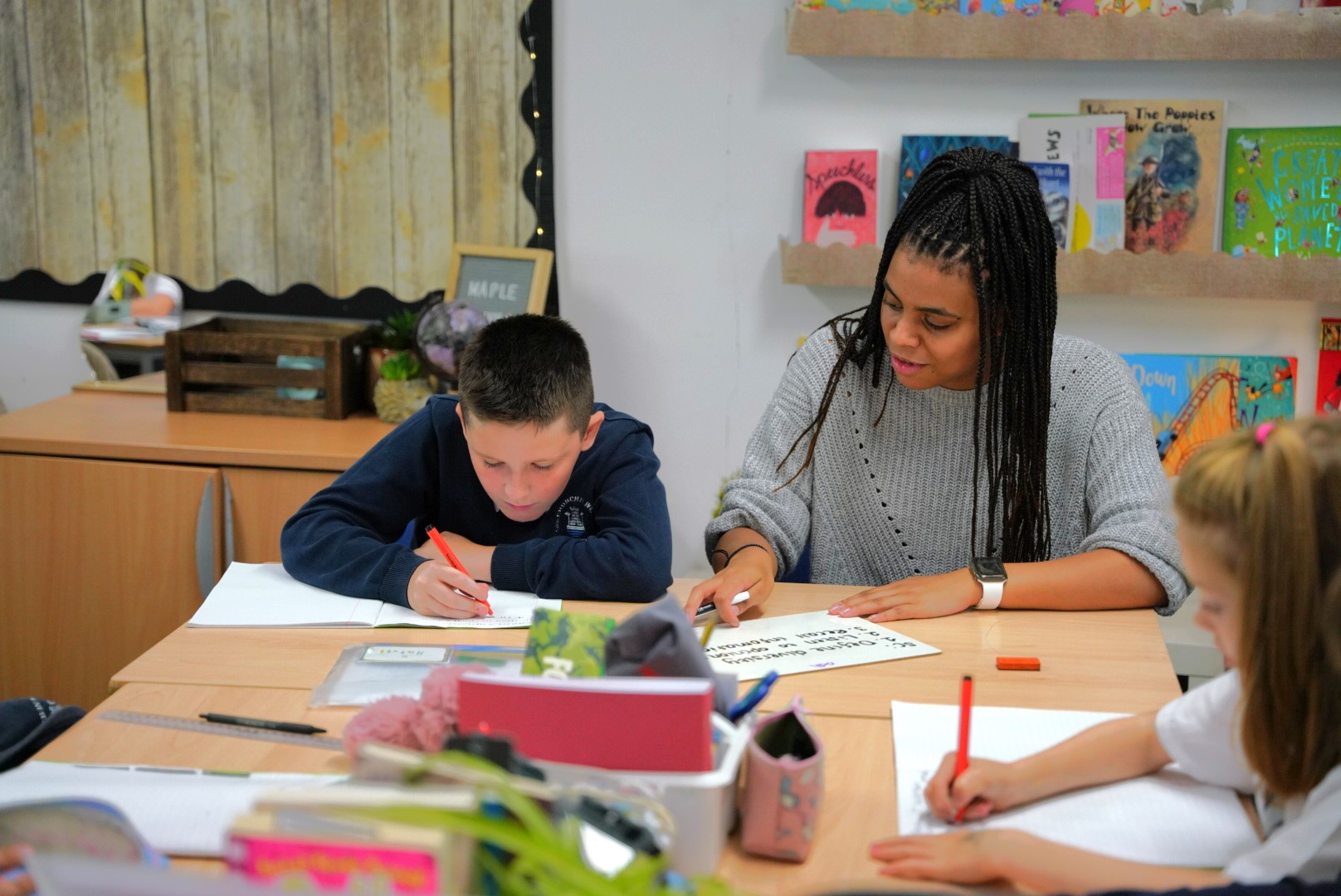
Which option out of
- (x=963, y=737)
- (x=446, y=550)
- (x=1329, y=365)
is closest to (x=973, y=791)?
(x=963, y=737)

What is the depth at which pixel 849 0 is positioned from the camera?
248cm

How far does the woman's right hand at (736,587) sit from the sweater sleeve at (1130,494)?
426 millimetres

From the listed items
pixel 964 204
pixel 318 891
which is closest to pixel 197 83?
pixel 964 204

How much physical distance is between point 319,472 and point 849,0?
4.66 ft

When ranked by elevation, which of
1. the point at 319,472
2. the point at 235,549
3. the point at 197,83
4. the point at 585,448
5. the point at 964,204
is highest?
the point at 197,83

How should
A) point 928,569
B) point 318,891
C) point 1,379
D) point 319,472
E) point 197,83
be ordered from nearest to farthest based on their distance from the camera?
point 318,891 → point 928,569 → point 319,472 → point 197,83 → point 1,379

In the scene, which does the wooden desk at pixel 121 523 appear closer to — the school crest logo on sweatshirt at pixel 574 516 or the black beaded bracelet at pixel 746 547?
the school crest logo on sweatshirt at pixel 574 516

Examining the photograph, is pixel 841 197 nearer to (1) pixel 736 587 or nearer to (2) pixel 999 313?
(2) pixel 999 313

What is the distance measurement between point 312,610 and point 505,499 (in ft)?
0.91

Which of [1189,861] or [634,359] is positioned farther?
[634,359]

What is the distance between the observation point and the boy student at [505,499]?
1506 mm

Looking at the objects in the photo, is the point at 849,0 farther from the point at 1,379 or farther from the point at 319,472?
the point at 1,379

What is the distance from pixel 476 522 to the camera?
1714 millimetres

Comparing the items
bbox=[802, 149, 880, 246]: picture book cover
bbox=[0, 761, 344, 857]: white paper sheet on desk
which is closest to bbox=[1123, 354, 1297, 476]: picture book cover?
bbox=[802, 149, 880, 246]: picture book cover
